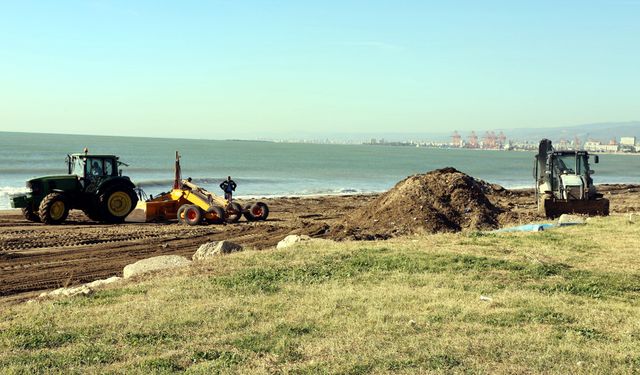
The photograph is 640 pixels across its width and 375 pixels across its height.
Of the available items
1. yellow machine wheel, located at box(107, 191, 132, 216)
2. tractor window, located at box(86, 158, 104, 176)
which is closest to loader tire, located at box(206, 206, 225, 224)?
yellow machine wheel, located at box(107, 191, 132, 216)

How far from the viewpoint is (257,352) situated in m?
6.50

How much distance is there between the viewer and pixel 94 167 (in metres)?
21.5

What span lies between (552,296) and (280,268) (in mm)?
4077

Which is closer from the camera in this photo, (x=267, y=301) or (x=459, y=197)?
(x=267, y=301)

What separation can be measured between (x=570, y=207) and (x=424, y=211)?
196 inches

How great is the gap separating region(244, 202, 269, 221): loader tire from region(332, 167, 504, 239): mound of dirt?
3244 mm

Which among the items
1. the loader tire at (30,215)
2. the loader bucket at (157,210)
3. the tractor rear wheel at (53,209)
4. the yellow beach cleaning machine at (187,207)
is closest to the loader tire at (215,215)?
the yellow beach cleaning machine at (187,207)

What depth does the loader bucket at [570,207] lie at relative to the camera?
21016 mm

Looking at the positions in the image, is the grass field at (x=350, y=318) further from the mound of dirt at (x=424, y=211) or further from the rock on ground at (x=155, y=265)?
the mound of dirt at (x=424, y=211)

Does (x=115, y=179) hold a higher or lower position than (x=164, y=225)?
higher

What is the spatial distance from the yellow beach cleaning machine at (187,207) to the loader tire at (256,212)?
14 centimetres

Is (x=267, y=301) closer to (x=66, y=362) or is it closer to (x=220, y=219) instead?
(x=66, y=362)

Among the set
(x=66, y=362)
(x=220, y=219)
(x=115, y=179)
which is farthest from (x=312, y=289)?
(x=115, y=179)

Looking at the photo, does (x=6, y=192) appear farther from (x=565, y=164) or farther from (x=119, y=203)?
(x=565, y=164)
